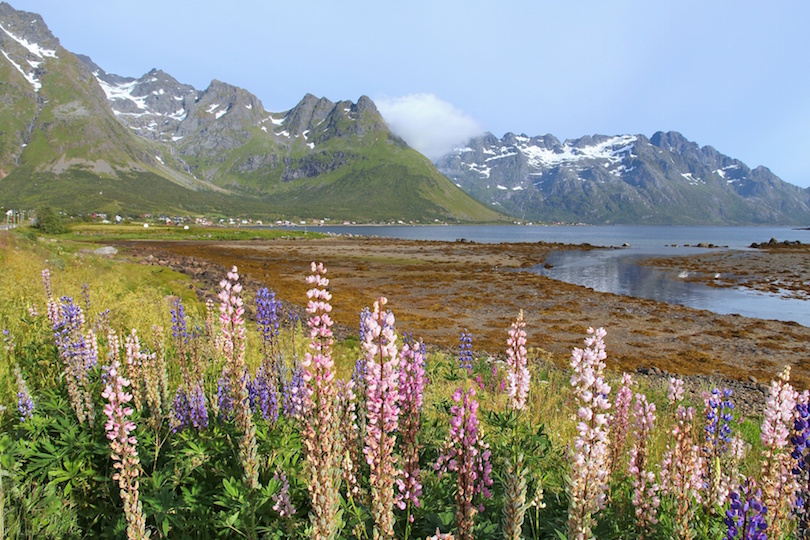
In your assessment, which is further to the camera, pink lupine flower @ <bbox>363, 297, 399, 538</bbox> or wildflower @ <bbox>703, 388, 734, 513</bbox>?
wildflower @ <bbox>703, 388, 734, 513</bbox>

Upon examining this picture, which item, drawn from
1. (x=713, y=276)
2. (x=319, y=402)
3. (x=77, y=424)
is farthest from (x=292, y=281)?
(x=713, y=276)

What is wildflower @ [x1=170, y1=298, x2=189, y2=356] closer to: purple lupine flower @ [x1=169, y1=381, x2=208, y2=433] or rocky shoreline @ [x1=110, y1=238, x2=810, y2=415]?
purple lupine flower @ [x1=169, y1=381, x2=208, y2=433]

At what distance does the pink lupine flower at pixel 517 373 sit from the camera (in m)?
3.93

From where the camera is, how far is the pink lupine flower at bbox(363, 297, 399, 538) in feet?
8.39

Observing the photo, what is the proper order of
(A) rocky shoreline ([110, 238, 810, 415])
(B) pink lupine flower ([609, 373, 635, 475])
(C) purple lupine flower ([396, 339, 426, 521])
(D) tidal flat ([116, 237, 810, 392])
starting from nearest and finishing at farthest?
(C) purple lupine flower ([396, 339, 426, 521]) → (B) pink lupine flower ([609, 373, 635, 475]) → (A) rocky shoreline ([110, 238, 810, 415]) → (D) tidal flat ([116, 237, 810, 392])

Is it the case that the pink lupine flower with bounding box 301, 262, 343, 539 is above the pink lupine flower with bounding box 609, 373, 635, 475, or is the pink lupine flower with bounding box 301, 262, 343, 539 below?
above

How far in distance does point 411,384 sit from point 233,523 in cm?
173

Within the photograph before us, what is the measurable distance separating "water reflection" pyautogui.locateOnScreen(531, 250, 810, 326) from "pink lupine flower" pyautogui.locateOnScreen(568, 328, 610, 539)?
33.6m

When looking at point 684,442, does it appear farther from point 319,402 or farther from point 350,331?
point 350,331

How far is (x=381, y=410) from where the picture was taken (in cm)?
271

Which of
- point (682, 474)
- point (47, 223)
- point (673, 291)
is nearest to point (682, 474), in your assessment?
point (682, 474)

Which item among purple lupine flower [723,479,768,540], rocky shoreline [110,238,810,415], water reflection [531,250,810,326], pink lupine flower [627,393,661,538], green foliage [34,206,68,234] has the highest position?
green foliage [34,206,68,234]

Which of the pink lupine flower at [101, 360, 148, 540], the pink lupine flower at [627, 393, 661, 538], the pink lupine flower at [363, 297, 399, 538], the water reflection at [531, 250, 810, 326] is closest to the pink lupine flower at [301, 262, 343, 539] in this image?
the pink lupine flower at [363, 297, 399, 538]

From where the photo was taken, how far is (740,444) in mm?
4793
